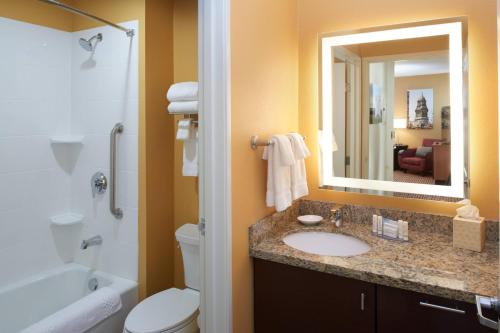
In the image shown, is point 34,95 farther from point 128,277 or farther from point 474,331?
point 474,331

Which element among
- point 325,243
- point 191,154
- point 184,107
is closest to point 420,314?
point 325,243

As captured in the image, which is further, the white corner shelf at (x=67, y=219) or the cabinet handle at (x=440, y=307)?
the white corner shelf at (x=67, y=219)

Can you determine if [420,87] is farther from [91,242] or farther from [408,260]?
[91,242]

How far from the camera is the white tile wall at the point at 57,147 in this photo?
2.16 meters

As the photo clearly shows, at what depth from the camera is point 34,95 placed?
7.43 feet

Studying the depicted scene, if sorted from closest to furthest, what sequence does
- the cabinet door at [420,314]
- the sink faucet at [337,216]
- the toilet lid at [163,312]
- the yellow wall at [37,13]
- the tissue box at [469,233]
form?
the cabinet door at [420,314]
the tissue box at [469,233]
the toilet lid at [163,312]
the sink faucet at [337,216]
the yellow wall at [37,13]

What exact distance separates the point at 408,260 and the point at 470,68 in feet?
3.14

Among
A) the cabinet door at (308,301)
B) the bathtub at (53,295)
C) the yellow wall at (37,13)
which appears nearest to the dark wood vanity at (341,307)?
the cabinet door at (308,301)

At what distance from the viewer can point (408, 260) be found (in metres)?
1.41

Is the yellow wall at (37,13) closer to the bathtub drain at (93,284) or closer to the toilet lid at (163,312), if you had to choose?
the bathtub drain at (93,284)

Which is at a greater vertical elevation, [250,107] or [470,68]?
[470,68]

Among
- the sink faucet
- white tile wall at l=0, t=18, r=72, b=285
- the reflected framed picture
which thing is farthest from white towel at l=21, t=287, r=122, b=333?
the reflected framed picture

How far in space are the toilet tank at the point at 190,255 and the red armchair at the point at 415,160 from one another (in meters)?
1.25

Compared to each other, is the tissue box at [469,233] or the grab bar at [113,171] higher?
the grab bar at [113,171]
